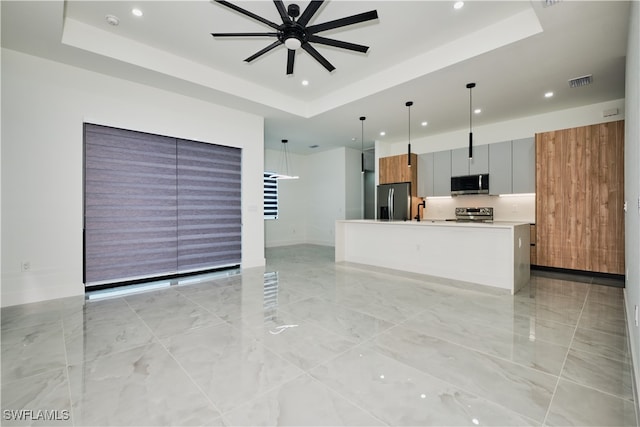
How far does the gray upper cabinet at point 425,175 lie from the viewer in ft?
23.1

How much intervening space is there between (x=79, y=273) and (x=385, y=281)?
437 centimetres

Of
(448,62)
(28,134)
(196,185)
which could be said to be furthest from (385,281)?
(28,134)

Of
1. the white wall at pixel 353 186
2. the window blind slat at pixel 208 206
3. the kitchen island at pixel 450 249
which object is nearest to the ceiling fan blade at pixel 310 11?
the window blind slat at pixel 208 206

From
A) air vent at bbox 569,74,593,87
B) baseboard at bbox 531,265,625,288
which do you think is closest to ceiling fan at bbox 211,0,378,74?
air vent at bbox 569,74,593,87

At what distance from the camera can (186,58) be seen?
13.6 ft

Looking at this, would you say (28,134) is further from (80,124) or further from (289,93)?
(289,93)

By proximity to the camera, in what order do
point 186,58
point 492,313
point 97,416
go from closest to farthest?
1. point 97,416
2. point 492,313
3. point 186,58

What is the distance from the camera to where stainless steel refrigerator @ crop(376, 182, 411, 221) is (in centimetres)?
701

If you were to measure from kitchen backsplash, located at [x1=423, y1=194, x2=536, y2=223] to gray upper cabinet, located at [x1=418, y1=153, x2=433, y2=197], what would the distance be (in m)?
0.37

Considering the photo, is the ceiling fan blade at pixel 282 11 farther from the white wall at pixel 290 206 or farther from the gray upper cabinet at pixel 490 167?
the white wall at pixel 290 206

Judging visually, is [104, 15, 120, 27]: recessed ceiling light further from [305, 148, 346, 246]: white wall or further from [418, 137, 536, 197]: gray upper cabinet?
[418, 137, 536, 197]: gray upper cabinet

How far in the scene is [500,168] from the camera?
5949 mm

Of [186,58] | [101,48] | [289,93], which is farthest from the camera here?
[289,93]

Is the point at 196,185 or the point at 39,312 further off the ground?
the point at 196,185
